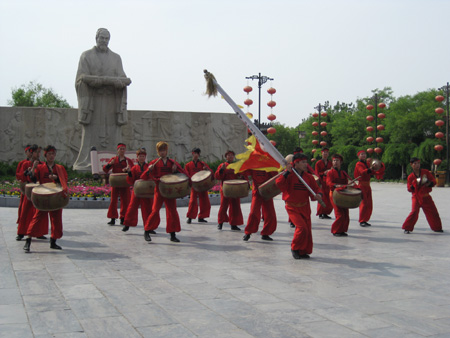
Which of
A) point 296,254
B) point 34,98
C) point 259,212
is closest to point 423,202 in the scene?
point 259,212

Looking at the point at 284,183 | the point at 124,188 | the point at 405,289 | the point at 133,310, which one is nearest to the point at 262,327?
the point at 133,310

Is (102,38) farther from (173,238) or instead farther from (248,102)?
(173,238)

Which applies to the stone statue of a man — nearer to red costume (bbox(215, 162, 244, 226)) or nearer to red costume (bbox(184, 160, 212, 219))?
red costume (bbox(184, 160, 212, 219))

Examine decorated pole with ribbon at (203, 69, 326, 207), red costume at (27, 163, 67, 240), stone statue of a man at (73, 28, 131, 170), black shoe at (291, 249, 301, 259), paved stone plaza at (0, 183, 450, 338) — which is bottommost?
paved stone plaza at (0, 183, 450, 338)

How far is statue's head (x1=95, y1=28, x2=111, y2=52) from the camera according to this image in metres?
18.3

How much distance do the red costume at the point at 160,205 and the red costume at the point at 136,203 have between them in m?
0.62

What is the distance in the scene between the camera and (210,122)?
2539cm

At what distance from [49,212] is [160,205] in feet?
5.72

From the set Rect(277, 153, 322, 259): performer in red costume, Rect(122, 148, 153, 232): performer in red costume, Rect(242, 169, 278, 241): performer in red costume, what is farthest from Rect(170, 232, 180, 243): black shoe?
Rect(277, 153, 322, 259): performer in red costume

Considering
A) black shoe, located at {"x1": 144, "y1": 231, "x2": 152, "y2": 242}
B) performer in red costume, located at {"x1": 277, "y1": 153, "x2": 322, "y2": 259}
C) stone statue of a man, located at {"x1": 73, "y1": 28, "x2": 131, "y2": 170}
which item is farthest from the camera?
stone statue of a man, located at {"x1": 73, "y1": 28, "x2": 131, "y2": 170}

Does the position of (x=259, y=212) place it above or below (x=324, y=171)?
below

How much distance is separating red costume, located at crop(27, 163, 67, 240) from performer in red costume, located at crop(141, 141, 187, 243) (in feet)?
4.77

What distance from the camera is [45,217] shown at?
7.54 m

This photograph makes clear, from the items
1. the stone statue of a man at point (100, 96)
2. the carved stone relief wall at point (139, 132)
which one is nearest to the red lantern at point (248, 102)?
the carved stone relief wall at point (139, 132)
